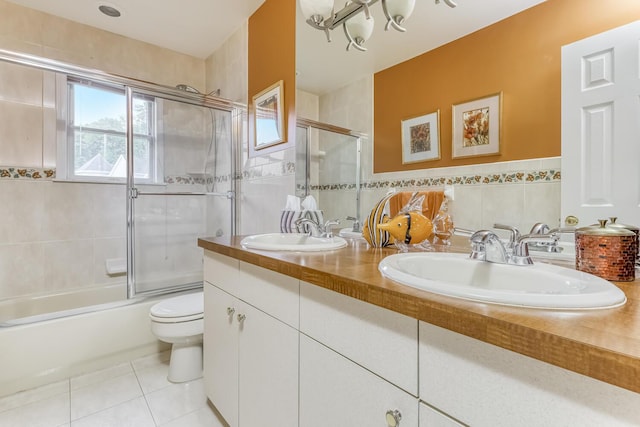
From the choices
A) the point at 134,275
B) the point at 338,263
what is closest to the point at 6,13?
the point at 134,275

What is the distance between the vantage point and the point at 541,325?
0.42m

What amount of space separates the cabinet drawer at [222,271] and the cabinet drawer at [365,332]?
46 cm

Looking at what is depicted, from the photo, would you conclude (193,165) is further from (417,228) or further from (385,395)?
(385,395)

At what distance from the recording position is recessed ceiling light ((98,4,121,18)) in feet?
7.07

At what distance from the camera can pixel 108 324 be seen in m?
1.80

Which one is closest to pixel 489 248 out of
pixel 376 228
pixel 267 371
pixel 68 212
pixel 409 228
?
pixel 409 228

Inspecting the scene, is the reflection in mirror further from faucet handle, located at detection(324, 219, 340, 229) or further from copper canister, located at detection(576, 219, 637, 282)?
copper canister, located at detection(576, 219, 637, 282)

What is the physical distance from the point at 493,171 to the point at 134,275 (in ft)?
7.29

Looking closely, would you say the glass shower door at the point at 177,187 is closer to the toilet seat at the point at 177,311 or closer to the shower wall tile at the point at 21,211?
the toilet seat at the point at 177,311

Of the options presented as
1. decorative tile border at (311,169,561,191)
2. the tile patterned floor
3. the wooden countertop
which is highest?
decorative tile border at (311,169,561,191)

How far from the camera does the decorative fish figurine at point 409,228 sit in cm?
114

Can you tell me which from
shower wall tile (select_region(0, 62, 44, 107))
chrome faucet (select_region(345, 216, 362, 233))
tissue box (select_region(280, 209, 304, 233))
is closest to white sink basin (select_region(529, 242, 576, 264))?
chrome faucet (select_region(345, 216, 362, 233))

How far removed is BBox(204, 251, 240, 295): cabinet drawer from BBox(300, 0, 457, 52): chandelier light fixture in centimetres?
111

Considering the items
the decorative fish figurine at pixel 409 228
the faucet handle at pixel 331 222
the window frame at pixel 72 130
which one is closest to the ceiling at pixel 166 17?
the window frame at pixel 72 130
